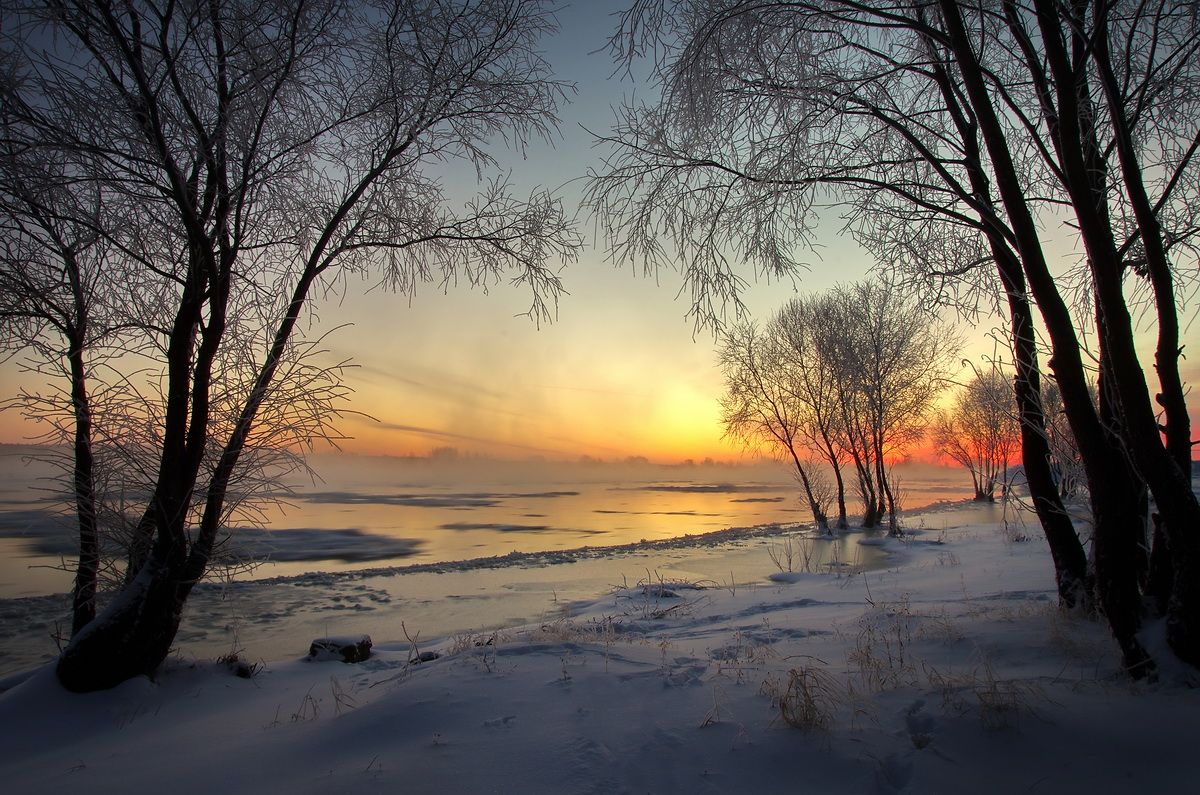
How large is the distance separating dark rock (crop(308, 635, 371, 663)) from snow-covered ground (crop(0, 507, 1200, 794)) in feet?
0.98

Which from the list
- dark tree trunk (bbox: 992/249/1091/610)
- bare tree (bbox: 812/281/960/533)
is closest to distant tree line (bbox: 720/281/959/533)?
bare tree (bbox: 812/281/960/533)

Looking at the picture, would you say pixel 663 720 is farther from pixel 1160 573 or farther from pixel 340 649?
pixel 340 649

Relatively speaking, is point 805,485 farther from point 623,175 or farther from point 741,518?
point 623,175

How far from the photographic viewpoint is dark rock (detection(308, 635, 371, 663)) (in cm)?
559

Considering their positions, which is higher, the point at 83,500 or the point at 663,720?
the point at 83,500

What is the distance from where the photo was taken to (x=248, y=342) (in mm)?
5277

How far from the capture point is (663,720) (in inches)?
126

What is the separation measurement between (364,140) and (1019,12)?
5992 millimetres

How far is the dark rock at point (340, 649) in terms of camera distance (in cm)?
559

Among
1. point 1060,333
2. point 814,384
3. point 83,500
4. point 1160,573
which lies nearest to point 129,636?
point 83,500

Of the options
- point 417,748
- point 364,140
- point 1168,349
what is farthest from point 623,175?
point 417,748

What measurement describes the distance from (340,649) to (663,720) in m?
3.82

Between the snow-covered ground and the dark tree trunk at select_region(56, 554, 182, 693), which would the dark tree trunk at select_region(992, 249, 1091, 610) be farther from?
the dark tree trunk at select_region(56, 554, 182, 693)

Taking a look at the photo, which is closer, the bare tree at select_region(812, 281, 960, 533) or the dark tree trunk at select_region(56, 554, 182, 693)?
the dark tree trunk at select_region(56, 554, 182, 693)
